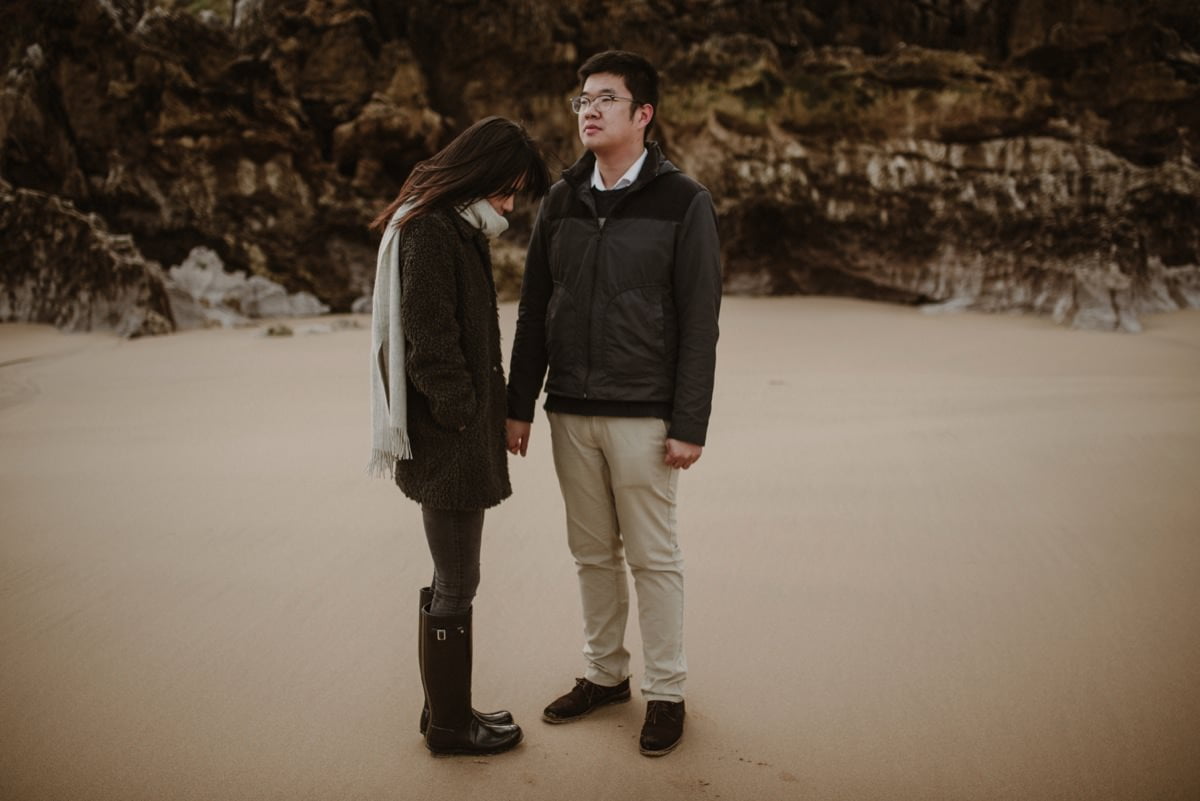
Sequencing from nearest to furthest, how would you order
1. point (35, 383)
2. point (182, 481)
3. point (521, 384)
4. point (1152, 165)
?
point (521, 384)
point (182, 481)
point (35, 383)
point (1152, 165)

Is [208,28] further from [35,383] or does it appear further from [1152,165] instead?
[1152,165]

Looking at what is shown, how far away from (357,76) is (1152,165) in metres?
7.59

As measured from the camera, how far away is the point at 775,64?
8.42m

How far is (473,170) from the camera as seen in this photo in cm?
234

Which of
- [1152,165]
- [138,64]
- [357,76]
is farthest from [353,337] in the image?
[1152,165]

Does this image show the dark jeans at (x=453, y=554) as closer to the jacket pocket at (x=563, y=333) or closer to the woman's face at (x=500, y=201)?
the jacket pocket at (x=563, y=333)

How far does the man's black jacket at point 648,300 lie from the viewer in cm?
251

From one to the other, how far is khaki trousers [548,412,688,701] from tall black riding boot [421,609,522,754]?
1.41 feet

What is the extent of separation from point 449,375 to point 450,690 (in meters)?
0.88

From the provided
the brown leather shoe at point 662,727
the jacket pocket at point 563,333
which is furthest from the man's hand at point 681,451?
the brown leather shoe at point 662,727

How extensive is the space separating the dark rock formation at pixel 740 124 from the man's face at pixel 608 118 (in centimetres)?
624

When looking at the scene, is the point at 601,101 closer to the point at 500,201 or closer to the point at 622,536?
the point at 500,201

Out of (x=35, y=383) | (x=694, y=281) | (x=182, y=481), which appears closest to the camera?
(x=694, y=281)

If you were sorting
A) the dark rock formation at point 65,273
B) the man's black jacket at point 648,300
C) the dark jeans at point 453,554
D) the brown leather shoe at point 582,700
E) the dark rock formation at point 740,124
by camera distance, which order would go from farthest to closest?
1. the dark rock formation at point 740,124
2. the dark rock formation at point 65,273
3. the brown leather shoe at point 582,700
4. the man's black jacket at point 648,300
5. the dark jeans at point 453,554
